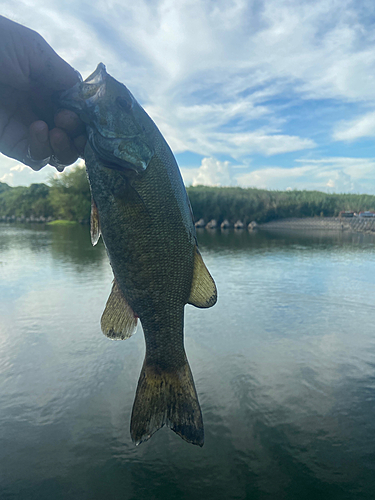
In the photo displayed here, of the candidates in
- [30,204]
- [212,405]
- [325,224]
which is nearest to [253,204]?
[325,224]

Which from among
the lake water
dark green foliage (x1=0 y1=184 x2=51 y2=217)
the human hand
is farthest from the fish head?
dark green foliage (x1=0 y1=184 x2=51 y2=217)

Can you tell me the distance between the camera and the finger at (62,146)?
7.95 feet

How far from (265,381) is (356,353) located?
2.27 metres

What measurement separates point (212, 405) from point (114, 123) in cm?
419

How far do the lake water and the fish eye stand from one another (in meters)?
3.62

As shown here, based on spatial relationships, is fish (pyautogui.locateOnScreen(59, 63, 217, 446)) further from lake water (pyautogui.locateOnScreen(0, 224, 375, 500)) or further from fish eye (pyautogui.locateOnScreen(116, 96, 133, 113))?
lake water (pyautogui.locateOnScreen(0, 224, 375, 500))

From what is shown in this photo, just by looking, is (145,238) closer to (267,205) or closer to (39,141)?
(39,141)

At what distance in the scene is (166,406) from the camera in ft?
8.13

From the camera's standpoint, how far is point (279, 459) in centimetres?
404

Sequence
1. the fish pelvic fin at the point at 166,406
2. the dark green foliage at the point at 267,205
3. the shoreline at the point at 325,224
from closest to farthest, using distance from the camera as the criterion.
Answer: the fish pelvic fin at the point at 166,406 < the shoreline at the point at 325,224 < the dark green foliage at the point at 267,205

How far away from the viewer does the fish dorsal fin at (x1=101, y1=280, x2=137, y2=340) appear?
2.49 meters

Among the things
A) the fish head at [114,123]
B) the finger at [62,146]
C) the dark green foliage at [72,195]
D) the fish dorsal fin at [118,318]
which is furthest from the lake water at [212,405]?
the dark green foliage at [72,195]

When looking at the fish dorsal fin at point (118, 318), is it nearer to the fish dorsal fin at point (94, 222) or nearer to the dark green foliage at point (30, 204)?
the fish dorsal fin at point (94, 222)

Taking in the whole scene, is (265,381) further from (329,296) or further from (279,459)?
(329,296)
